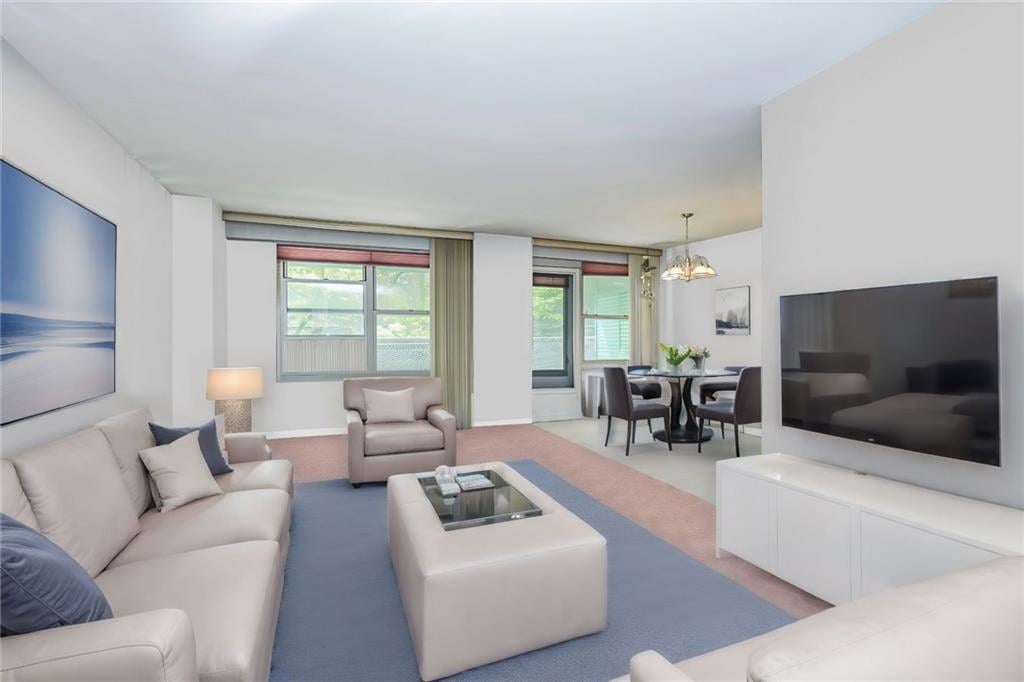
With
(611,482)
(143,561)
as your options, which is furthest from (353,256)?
(143,561)

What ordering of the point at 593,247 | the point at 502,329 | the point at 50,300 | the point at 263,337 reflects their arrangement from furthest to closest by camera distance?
the point at 593,247
the point at 502,329
the point at 263,337
the point at 50,300

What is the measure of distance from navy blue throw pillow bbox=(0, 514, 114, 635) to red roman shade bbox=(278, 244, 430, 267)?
4.67m

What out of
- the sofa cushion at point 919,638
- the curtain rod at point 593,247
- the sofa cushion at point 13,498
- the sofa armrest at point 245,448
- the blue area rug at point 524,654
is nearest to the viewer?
the sofa cushion at point 919,638

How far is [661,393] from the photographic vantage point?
6617 millimetres

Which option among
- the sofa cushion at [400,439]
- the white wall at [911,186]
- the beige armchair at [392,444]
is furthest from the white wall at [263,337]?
the white wall at [911,186]

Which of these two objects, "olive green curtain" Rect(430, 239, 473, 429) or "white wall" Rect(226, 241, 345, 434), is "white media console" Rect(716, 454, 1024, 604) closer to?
"olive green curtain" Rect(430, 239, 473, 429)

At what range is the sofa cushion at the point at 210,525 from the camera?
194cm

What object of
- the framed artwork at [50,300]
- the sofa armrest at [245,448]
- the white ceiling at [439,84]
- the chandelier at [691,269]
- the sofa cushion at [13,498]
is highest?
the white ceiling at [439,84]

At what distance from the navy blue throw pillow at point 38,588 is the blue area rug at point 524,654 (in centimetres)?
77

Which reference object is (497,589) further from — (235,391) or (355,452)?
(235,391)

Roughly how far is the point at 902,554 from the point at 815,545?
13.8 inches

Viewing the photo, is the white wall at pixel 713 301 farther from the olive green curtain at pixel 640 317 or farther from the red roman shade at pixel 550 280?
the red roman shade at pixel 550 280

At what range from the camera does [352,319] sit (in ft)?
19.3

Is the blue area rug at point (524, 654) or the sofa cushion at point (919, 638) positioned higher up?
the sofa cushion at point (919, 638)
